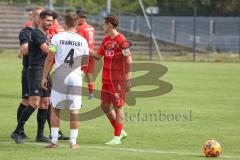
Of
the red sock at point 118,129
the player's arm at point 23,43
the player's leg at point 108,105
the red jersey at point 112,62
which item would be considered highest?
the player's arm at point 23,43

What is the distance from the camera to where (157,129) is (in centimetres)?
1438

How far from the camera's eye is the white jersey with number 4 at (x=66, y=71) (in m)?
11.4

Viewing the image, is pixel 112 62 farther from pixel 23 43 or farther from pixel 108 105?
pixel 23 43

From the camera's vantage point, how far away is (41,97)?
1248cm

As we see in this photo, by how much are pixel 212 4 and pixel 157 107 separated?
46.8 metres

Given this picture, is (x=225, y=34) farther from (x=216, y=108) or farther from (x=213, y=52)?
(x=216, y=108)

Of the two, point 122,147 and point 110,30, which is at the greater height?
point 110,30

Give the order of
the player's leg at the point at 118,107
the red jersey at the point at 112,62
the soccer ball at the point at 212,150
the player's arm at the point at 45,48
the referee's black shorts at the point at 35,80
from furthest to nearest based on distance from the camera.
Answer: the red jersey at the point at 112,62 < the player's leg at the point at 118,107 < the referee's black shorts at the point at 35,80 < the player's arm at the point at 45,48 < the soccer ball at the point at 212,150

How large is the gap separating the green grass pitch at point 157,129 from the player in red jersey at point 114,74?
52cm

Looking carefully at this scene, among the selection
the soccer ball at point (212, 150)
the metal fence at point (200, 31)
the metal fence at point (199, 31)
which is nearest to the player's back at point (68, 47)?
the soccer ball at point (212, 150)

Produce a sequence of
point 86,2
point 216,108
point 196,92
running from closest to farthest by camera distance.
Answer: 1. point 216,108
2. point 196,92
3. point 86,2

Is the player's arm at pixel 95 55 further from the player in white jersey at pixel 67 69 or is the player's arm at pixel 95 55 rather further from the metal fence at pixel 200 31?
the metal fence at pixel 200 31

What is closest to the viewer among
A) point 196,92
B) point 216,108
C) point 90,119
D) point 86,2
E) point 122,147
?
point 122,147

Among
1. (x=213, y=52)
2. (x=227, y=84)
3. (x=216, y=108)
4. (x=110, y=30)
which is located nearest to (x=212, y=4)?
(x=213, y=52)
